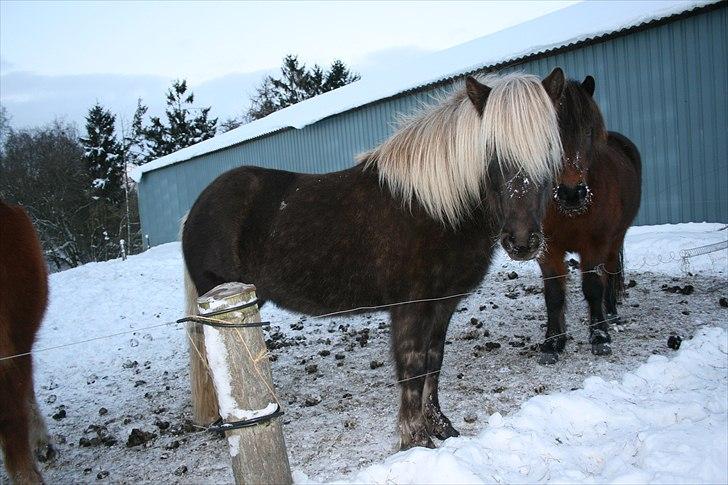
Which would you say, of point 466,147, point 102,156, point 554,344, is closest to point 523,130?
point 466,147

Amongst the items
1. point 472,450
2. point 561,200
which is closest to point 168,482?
point 472,450

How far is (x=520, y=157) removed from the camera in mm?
2820

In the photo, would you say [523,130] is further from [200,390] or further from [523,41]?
[523,41]

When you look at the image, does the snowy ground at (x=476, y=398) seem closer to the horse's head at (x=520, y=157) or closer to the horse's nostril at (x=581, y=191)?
the horse's head at (x=520, y=157)

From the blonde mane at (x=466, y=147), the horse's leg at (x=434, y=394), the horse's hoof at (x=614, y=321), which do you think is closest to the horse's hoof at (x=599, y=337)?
the horse's hoof at (x=614, y=321)

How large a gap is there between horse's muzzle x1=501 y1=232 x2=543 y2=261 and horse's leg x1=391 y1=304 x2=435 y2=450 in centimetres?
66

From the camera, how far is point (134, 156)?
40.7 m

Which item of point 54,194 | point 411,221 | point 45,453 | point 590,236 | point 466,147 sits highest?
point 54,194

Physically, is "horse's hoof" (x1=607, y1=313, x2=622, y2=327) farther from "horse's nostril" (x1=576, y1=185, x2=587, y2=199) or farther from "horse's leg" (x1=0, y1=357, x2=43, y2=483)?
"horse's leg" (x1=0, y1=357, x2=43, y2=483)

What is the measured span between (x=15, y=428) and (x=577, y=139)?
415 cm

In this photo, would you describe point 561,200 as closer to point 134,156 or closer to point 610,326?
point 610,326

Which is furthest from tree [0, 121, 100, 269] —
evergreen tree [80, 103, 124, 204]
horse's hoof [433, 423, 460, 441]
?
horse's hoof [433, 423, 460, 441]

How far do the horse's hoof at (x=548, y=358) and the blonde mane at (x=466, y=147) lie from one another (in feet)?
7.44

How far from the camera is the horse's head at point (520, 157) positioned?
2.81 metres
